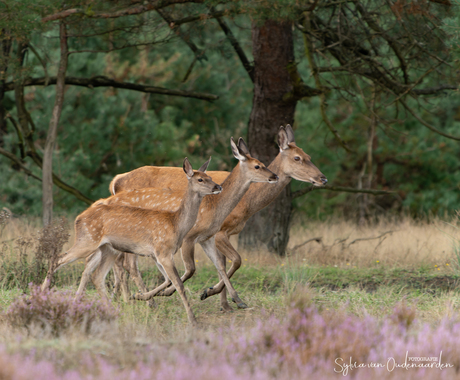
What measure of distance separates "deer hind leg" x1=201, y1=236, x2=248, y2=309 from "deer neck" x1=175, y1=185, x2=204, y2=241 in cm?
97

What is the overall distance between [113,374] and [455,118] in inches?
804

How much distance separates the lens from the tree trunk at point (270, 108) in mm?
11125

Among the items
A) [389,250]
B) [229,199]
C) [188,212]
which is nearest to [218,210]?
[229,199]

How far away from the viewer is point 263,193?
7695 millimetres

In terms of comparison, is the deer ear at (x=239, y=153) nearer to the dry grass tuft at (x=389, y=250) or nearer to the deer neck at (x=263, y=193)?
the deer neck at (x=263, y=193)

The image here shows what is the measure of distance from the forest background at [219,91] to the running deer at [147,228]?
9.87 ft

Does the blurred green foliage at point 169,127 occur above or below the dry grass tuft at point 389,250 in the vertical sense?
above

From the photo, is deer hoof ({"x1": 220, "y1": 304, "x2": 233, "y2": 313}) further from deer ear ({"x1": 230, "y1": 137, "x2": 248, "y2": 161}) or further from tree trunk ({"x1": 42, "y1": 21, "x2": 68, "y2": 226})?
tree trunk ({"x1": 42, "y1": 21, "x2": 68, "y2": 226})

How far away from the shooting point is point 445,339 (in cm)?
452

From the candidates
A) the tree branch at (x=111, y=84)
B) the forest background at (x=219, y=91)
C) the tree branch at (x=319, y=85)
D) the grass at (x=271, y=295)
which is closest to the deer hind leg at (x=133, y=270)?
the grass at (x=271, y=295)

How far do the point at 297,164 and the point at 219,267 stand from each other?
1.62 metres

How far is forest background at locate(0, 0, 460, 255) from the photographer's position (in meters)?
9.88

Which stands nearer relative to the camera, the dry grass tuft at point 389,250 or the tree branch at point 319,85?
the tree branch at point 319,85

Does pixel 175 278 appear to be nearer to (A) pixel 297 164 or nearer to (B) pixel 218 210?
(B) pixel 218 210
